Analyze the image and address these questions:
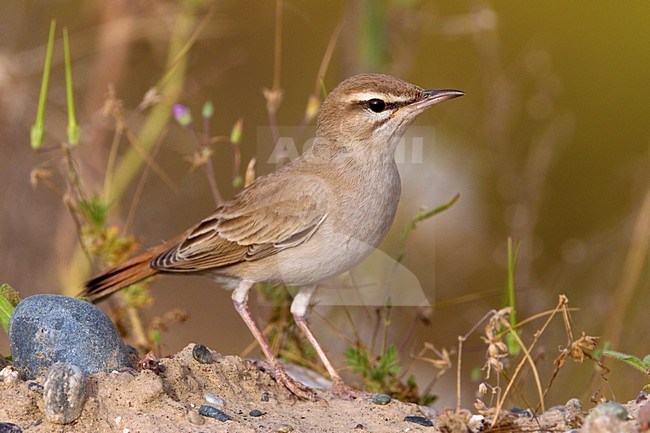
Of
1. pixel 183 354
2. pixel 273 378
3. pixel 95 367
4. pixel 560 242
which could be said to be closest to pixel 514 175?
pixel 560 242

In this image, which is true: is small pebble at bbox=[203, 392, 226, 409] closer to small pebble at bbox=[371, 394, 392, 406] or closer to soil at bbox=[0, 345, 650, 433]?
soil at bbox=[0, 345, 650, 433]

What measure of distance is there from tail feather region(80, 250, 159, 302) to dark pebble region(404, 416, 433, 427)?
6.44ft

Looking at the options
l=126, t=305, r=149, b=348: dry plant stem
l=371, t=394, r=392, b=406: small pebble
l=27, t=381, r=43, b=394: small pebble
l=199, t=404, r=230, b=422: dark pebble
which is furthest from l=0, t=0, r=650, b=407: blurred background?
l=27, t=381, r=43, b=394: small pebble

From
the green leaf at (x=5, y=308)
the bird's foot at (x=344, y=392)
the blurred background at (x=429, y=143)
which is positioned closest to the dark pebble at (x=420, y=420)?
the bird's foot at (x=344, y=392)

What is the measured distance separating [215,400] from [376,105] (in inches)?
77.7

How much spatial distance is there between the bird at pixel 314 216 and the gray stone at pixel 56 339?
1.08 metres

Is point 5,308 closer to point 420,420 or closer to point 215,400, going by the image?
point 215,400

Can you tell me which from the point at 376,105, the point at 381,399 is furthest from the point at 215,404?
A: the point at 376,105

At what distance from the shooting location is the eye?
540 cm

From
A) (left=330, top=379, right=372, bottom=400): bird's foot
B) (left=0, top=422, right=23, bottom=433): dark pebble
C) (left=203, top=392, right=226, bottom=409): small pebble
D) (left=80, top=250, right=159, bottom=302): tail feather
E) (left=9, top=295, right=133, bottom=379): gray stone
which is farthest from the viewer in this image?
(left=80, top=250, right=159, bottom=302): tail feather

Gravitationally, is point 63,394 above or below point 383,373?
above

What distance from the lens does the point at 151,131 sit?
6.82m

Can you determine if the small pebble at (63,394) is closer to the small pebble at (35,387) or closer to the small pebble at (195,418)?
the small pebble at (35,387)

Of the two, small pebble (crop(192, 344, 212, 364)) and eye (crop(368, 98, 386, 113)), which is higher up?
eye (crop(368, 98, 386, 113))
